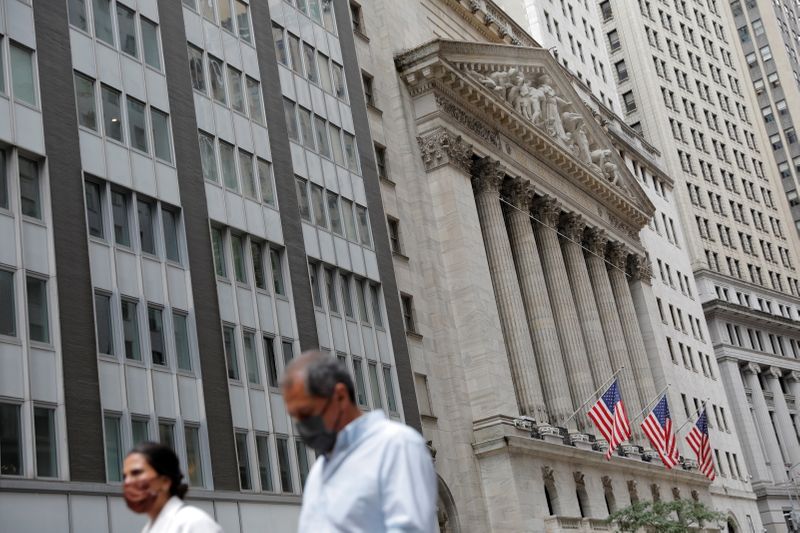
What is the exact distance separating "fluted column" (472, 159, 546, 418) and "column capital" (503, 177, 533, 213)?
74.3 inches

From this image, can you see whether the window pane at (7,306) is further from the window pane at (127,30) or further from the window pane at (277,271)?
the window pane at (277,271)

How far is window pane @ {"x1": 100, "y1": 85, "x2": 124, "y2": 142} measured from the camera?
3462 centimetres

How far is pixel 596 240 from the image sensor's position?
7262 cm

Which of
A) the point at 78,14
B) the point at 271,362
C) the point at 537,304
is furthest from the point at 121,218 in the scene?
the point at 537,304

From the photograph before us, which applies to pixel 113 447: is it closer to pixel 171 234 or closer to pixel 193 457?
pixel 193 457

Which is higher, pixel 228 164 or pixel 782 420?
pixel 228 164

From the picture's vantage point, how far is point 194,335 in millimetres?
35250

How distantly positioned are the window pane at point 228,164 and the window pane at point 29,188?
903 cm

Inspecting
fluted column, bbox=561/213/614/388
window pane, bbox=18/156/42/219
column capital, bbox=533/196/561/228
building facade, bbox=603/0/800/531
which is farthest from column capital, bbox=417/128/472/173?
building facade, bbox=603/0/800/531

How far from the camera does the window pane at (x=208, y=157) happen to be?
38812mm

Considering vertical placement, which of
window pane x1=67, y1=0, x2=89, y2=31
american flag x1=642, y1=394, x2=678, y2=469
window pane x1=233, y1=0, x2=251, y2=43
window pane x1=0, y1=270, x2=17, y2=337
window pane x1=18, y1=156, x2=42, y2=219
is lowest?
american flag x1=642, y1=394, x2=678, y2=469

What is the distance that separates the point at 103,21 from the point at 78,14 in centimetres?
117

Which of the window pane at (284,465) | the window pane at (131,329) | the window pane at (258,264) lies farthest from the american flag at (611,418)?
the window pane at (131,329)

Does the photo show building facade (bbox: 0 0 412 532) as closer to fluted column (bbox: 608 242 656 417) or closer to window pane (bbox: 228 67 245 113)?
window pane (bbox: 228 67 245 113)
